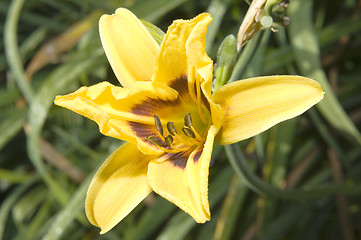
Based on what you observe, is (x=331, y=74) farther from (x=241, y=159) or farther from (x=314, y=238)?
(x=241, y=159)

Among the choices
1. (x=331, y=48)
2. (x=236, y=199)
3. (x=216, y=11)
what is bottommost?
(x=236, y=199)

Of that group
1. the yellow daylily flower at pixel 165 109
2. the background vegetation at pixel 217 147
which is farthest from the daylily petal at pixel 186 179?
the background vegetation at pixel 217 147

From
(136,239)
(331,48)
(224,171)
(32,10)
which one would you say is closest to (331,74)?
(331,48)

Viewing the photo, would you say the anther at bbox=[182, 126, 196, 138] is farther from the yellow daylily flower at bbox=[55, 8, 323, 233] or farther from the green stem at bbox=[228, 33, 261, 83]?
the green stem at bbox=[228, 33, 261, 83]

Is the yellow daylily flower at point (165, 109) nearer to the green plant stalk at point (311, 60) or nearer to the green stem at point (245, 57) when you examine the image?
the green stem at point (245, 57)

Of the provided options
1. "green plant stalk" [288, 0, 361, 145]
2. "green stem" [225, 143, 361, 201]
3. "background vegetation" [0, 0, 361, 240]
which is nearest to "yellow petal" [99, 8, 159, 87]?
"green stem" [225, 143, 361, 201]

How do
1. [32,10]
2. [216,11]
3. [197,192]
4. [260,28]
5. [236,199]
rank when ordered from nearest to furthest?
[197,192]
[260,28]
[216,11]
[236,199]
[32,10]
